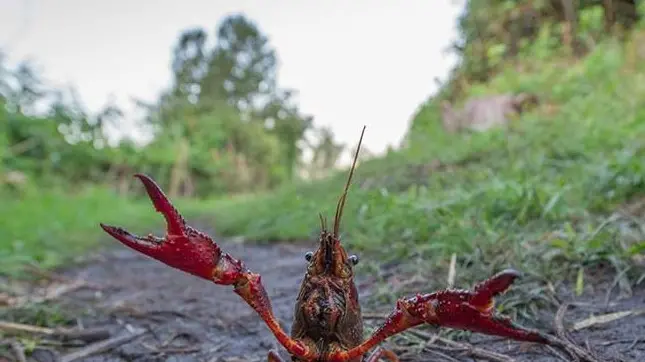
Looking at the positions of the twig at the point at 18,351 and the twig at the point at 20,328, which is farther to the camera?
the twig at the point at 20,328

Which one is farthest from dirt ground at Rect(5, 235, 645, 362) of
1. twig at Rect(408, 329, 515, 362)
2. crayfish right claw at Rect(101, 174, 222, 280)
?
crayfish right claw at Rect(101, 174, 222, 280)

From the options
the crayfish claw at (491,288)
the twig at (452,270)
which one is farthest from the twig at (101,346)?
the crayfish claw at (491,288)

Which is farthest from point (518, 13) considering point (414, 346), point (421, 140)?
point (414, 346)

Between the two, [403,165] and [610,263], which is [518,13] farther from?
[610,263]

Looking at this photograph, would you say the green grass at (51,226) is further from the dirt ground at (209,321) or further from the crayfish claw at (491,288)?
the crayfish claw at (491,288)

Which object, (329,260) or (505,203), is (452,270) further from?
(329,260)

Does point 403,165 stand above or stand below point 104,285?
above

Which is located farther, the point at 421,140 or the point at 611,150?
the point at 421,140

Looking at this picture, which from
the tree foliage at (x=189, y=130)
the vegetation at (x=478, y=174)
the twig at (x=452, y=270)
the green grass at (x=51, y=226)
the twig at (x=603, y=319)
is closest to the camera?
the twig at (x=603, y=319)
